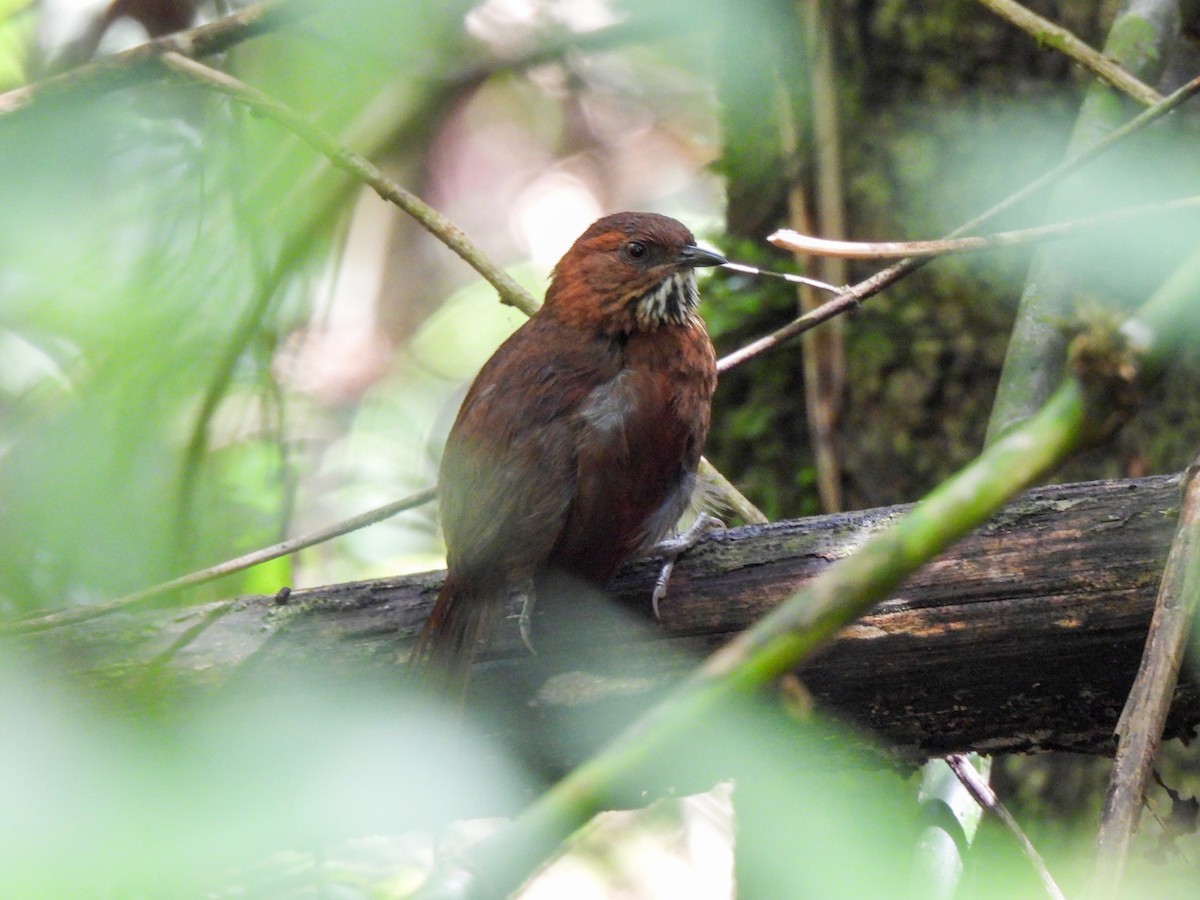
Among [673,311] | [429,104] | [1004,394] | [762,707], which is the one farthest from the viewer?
[429,104]

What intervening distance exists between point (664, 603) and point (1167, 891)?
1.08 m

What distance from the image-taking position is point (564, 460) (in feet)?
8.63

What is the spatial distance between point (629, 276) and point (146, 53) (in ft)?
4.09

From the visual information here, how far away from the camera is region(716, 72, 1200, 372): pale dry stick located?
1768 millimetres

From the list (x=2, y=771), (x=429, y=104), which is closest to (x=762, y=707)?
(x=2, y=771)

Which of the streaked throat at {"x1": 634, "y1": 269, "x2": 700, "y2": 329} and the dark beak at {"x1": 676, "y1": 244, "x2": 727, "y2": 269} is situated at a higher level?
the dark beak at {"x1": 676, "y1": 244, "x2": 727, "y2": 269}

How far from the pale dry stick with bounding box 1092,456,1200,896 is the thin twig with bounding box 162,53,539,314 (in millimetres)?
853

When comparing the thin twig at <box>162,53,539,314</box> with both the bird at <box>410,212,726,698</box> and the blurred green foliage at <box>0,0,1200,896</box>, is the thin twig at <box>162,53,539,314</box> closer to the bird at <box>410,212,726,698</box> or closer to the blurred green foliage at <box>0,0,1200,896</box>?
the blurred green foliage at <box>0,0,1200,896</box>

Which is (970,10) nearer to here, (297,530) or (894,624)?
(894,624)

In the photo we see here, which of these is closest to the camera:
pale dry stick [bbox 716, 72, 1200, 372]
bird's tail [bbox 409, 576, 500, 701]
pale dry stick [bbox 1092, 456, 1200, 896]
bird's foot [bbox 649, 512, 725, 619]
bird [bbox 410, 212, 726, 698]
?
pale dry stick [bbox 1092, 456, 1200, 896]

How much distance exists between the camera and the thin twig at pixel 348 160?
1.08 m

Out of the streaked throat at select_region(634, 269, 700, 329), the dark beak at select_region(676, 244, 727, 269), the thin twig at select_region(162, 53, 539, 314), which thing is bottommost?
the streaked throat at select_region(634, 269, 700, 329)

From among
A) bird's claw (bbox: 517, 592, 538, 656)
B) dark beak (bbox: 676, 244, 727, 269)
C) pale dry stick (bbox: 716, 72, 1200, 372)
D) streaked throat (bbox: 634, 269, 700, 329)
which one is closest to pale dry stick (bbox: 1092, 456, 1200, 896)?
pale dry stick (bbox: 716, 72, 1200, 372)

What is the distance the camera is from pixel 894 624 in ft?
6.99
